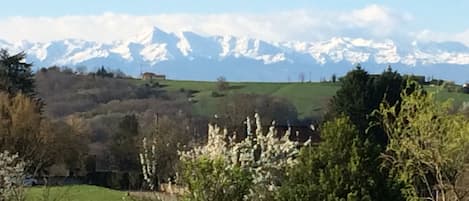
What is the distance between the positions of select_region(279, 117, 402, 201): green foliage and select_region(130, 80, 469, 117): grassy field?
61.8 metres

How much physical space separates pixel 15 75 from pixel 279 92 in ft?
137

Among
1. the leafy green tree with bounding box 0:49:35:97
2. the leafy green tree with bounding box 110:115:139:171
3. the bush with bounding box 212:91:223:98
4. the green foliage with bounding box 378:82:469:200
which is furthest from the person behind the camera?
the bush with bounding box 212:91:223:98

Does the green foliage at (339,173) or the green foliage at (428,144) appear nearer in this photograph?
the green foliage at (339,173)

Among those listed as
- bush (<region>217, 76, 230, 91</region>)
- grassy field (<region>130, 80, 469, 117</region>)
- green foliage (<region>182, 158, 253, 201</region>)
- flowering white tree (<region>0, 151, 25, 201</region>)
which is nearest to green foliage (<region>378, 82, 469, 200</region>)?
green foliage (<region>182, 158, 253, 201</region>)

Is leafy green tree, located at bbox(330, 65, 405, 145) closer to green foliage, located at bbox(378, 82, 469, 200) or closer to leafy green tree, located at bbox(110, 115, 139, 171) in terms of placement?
leafy green tree, located at bbox(110, 115, 139, 171)

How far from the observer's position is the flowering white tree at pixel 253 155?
12.0 metres

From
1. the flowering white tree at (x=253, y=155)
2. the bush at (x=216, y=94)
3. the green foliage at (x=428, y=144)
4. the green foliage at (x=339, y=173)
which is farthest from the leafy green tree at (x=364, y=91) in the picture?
the bush at (x=216, y=94)

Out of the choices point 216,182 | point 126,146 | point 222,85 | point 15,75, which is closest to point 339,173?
point 216,182

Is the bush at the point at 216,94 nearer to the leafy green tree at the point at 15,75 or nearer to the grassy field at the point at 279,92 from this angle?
the grassy field at the point at 279,92

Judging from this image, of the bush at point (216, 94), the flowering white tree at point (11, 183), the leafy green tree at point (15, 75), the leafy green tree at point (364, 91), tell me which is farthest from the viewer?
the bush at point (216, 94)

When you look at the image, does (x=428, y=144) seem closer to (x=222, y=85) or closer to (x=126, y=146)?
(x=126, y=146)

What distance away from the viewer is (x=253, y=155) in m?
13.1

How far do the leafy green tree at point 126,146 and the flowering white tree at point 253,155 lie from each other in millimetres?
44855

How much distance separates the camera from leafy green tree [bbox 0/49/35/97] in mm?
56094
